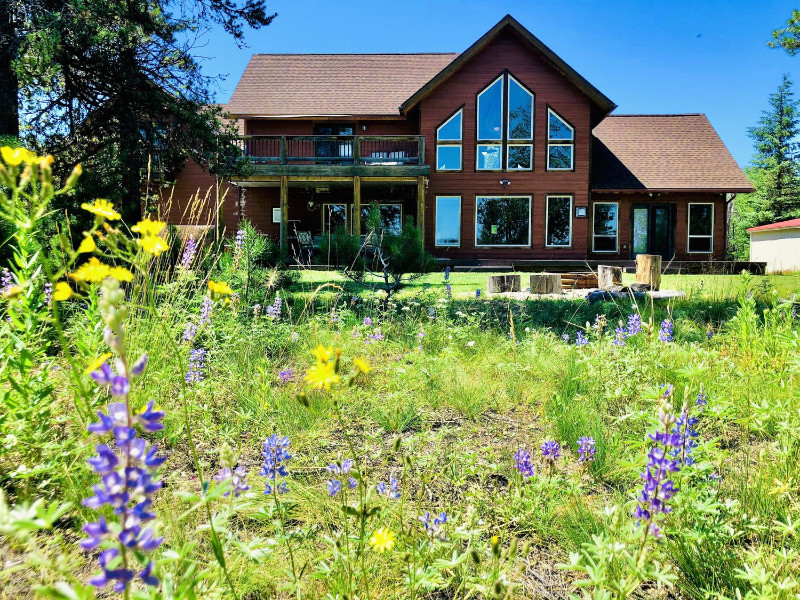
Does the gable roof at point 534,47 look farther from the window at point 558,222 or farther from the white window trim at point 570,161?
the window at point 558,222

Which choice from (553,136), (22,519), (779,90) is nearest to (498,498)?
(22,519)

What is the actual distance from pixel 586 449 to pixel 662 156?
68.6 ft

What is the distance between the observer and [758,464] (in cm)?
229

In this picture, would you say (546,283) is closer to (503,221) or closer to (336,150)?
(503,221)

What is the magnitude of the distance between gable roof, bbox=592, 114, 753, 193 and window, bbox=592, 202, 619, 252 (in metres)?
0.89

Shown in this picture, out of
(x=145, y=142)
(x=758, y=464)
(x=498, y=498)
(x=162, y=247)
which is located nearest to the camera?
(x=162, y=247)

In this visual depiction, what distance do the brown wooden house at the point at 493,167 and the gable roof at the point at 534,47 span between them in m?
0.05

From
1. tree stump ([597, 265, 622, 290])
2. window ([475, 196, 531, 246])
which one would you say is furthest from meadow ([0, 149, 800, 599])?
window ([475, 196, 531, 246])

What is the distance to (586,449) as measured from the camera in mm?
2324

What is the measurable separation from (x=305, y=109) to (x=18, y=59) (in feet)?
40.3

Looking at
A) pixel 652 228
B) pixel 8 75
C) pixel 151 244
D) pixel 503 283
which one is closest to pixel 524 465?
pixel 151 244

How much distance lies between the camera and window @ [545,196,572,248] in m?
18.5

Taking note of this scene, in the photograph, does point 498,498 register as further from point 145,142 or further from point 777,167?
point 777,167

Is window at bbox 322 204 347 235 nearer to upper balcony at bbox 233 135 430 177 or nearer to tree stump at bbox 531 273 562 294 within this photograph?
upper balcony at bbox 233 135 430 177
